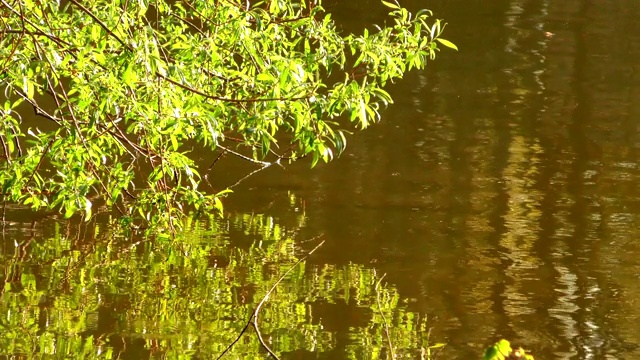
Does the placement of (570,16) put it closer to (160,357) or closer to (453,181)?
(453,181)

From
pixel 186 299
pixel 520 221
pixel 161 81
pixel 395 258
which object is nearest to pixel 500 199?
pixel 520 221

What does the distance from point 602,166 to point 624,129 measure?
5.97 ft

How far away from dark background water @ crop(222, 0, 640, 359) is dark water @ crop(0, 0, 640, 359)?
0.07 ft

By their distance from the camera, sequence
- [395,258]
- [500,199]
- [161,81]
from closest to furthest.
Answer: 1. [161,81]
2. [395,258]
3. [500,199]

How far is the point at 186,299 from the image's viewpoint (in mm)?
7410

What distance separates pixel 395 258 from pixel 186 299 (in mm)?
1756

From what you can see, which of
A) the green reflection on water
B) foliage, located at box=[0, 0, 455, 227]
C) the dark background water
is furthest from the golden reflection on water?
foliage, located at box=[0, 0, 455, 227]

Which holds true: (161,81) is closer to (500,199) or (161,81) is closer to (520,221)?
(520,221)

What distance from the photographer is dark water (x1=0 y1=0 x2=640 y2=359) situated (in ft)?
22.7

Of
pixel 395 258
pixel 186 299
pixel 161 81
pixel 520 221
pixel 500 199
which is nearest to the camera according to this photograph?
pixel 161 81

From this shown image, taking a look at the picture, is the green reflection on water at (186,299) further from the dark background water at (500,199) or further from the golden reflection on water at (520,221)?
the golden reflection on water at (520,221)

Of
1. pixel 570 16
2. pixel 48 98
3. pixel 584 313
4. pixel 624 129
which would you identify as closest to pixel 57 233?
pixel 584 313

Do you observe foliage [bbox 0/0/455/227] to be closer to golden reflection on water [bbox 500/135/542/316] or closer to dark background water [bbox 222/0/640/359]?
dark background water [bbox 222/0/640/359]

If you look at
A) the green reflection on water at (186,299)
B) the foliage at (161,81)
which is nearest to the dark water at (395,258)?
the green reflection on water at (186,299)
